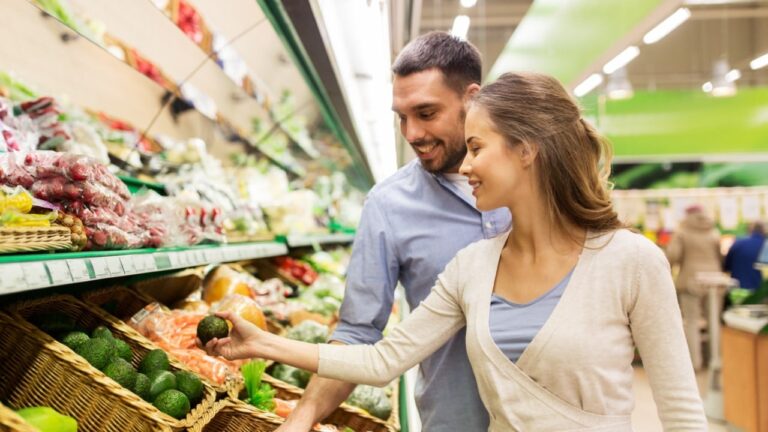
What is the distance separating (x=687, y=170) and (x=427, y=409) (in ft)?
35.0

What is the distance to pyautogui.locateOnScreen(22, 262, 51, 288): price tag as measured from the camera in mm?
1078

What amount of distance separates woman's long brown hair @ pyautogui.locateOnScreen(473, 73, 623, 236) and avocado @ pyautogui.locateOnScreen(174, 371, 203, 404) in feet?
3.13

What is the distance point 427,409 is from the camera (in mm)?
1893

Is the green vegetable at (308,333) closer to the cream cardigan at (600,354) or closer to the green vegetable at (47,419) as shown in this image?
the cream cardigan at (600,354)

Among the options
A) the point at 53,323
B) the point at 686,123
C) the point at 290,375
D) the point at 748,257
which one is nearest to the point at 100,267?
the point at 53,323

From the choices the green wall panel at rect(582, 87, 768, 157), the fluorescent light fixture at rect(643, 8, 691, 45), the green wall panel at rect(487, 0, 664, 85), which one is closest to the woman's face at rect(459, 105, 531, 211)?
the green wall panel at rect(487, 0, 664, 85)

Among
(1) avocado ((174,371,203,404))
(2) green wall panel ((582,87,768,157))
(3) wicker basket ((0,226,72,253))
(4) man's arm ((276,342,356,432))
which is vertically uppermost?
(2) green wall panel ((582,87,768,157))

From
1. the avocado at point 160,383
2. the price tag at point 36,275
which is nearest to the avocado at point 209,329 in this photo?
the avocado at point 160,383

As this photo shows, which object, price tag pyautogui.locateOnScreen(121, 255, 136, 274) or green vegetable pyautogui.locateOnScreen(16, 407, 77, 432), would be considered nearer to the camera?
green vegetable pyautogui.locateOnScreen(16, 407, 77, 432)

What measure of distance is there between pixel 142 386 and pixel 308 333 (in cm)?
135

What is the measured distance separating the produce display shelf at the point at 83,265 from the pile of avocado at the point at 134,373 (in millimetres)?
196

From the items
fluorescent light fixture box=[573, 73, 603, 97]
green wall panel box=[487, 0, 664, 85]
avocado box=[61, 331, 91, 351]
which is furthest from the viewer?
fluorescent light fixture box=[573, 73, 603, 97]

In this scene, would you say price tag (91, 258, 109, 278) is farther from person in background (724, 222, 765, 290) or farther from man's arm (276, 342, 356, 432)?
person in background (724, 222, 765, 290)

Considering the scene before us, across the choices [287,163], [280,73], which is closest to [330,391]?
[280,73]
